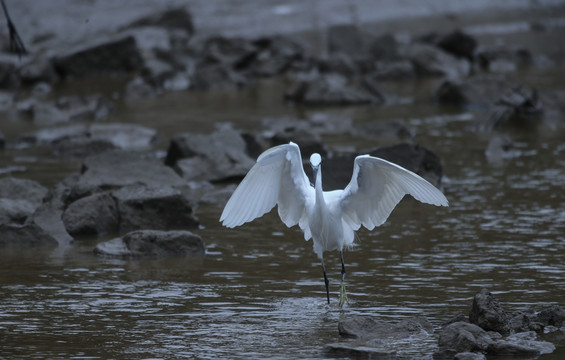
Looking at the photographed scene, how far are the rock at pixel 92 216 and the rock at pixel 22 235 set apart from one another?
0.46 m

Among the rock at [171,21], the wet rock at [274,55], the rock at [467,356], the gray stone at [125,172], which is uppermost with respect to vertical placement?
the rock at [171,21]

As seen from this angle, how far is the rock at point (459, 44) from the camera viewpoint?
25.2 metres

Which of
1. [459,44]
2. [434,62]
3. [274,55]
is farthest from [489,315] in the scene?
[459,44]

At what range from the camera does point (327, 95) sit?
1930 cm

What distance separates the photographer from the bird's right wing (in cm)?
761

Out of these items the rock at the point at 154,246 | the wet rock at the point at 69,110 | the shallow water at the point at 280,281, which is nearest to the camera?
the shallow water at the point at 280,281

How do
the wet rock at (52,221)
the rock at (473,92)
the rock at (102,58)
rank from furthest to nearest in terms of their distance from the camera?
the rock at (102,58)
the rock at (473,92)
the wet rock at (52,221)

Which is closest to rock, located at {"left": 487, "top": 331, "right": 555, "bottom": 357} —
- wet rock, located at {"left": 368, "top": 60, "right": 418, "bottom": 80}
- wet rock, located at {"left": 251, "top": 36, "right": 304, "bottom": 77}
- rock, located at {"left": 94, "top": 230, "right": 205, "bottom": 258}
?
rock, located at {"left": 94, "top": 230, "right": 205, "bottom": 258}

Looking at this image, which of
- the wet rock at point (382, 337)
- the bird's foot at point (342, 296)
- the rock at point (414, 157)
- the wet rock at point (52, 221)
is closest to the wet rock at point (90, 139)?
the wet rock at point (52, 221)

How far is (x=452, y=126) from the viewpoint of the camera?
54.4 feet

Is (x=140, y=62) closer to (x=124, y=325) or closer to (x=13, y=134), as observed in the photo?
(x=13, y=134)

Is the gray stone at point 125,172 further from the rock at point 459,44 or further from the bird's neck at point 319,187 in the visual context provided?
the rock at point 459,44

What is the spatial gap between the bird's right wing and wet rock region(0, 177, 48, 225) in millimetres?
2838

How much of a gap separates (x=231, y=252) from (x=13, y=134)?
8.42m
